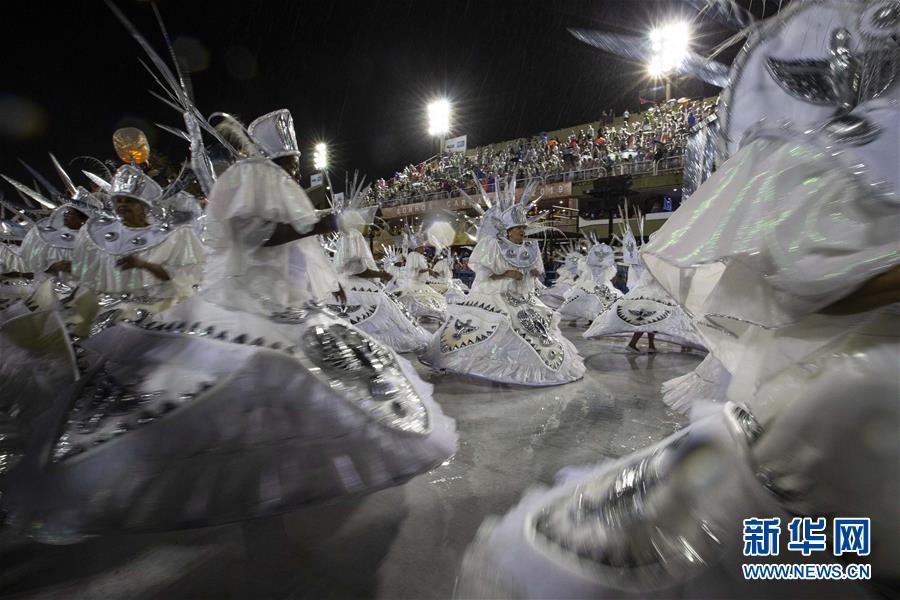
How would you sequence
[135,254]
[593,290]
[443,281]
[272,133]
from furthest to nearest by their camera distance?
[443,281], [593,290], [135,254], [272,133]

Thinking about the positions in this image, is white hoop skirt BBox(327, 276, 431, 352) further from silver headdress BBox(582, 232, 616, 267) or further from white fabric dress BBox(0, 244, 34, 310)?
silver headdress BBox(582, 232, 616, 267)

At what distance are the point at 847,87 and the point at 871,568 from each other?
2.85 ft

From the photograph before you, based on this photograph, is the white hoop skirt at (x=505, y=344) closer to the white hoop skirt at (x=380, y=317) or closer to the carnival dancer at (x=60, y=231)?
the white hoop skirt at (x=380, y=317)

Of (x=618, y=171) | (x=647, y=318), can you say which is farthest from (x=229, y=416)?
(x=618, y=171)

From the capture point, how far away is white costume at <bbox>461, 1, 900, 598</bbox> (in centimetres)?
76

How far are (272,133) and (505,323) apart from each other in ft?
9.40

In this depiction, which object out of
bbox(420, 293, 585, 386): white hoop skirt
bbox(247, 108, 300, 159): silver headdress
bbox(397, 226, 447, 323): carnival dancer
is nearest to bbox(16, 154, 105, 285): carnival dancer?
bbox(247, 108, 300, 159): silver headdress

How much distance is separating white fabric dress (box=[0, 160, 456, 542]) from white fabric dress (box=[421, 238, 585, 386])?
2.50 metres

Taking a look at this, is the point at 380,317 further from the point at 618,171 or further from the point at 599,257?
the point at 618,171

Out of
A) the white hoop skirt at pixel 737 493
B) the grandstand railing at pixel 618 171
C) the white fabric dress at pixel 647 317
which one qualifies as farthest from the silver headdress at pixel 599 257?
the white hoop skirt at pixel 737 493

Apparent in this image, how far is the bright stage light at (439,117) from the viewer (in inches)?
1020

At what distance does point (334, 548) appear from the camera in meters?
1.93

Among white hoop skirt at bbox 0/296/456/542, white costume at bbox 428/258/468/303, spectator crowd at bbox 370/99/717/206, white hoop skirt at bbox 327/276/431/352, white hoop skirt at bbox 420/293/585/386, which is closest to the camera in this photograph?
white hoop skirt at bbox 0/296/456/542

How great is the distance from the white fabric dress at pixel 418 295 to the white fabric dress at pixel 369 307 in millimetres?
2301
